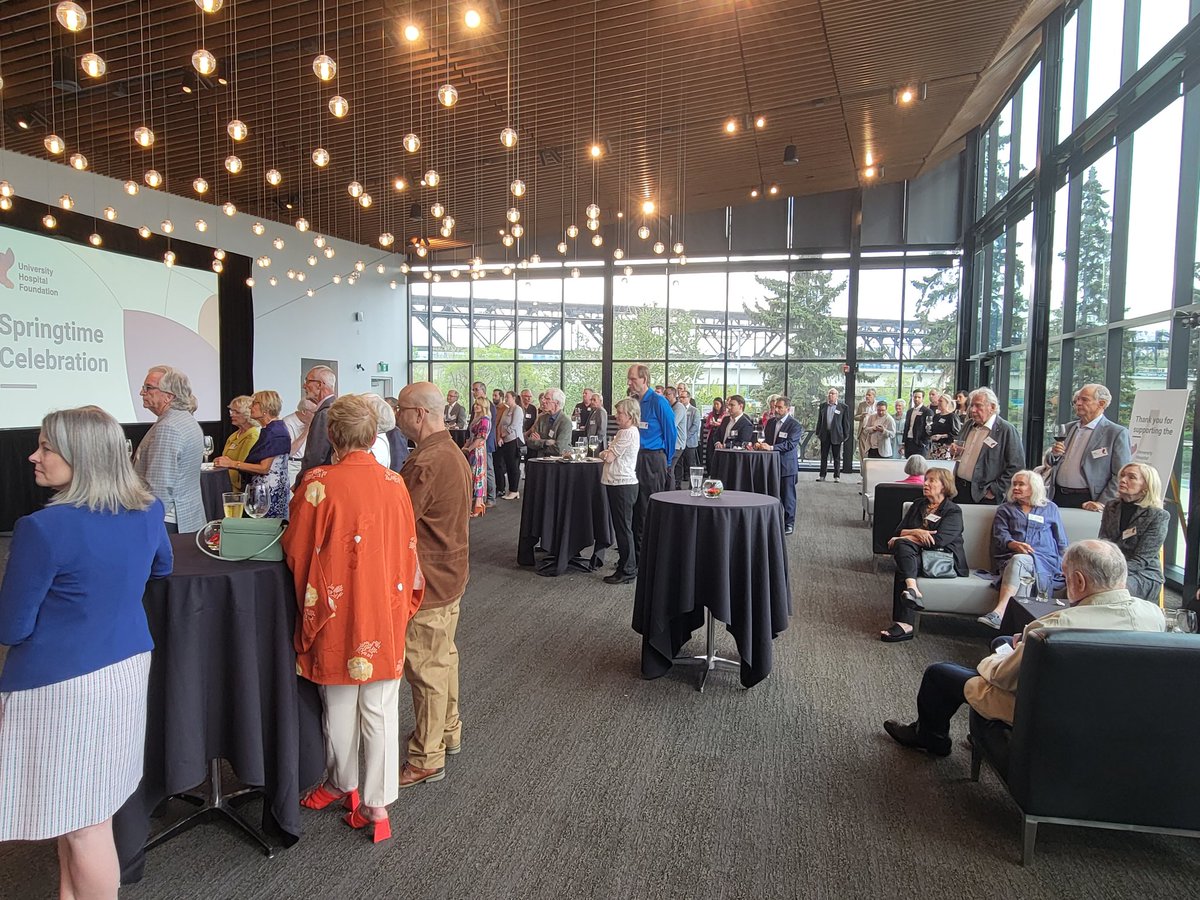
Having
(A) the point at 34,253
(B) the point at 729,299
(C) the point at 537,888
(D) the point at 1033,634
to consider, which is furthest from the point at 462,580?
(B) the point at 729,299

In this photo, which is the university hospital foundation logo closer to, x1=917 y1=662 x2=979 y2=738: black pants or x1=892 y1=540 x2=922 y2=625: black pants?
x1=892 y1=540 x2=922 y2=625: black pants

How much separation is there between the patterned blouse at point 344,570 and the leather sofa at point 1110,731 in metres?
2.05

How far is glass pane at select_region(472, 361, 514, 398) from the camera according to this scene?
1633 cm

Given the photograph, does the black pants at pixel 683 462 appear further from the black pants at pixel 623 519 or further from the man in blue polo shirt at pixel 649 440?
the black pants at pixel 623 519

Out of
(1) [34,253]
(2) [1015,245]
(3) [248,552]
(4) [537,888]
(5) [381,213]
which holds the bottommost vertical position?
(4) [537,888]

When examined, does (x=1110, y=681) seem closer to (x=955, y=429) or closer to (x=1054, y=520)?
(x=1054, y=520)

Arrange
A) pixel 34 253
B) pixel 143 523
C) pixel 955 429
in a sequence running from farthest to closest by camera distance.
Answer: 1. pixel 955 429
2. pixel 34 253
3. pixel 143 523

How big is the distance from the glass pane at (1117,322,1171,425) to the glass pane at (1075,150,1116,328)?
2.10 feet

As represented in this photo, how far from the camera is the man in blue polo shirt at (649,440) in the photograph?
19.5 ft

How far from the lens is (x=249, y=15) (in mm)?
5859

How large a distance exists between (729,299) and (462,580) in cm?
1326

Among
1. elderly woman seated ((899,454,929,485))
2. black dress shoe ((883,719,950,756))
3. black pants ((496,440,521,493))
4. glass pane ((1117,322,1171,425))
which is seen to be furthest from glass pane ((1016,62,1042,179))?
black dress shoe ((883,719,950,756))

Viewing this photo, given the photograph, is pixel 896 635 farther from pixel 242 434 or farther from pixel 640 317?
pixel 640 317

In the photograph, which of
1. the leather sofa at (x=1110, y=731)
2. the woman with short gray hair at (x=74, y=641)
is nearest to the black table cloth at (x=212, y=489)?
the woman with short gray hair at (x=74, y=641)
